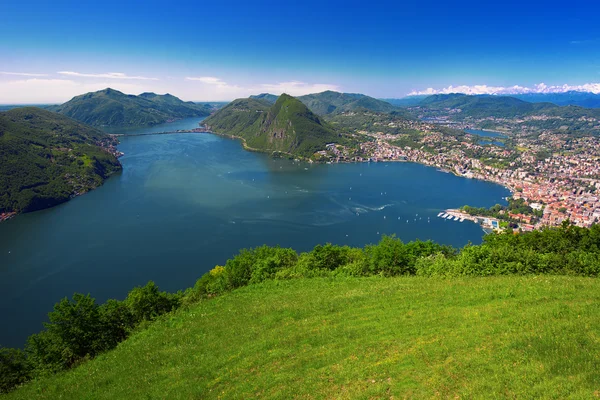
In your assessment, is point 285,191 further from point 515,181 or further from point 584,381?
point 584,381

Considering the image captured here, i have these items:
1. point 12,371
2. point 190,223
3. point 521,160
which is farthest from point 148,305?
point 521,160

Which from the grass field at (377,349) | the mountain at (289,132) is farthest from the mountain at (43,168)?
the grass field at (377,349)

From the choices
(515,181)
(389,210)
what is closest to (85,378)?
(389,210)

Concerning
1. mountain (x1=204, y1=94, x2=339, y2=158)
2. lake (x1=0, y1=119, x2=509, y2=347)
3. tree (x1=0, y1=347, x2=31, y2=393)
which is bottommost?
lake (x1=0, y1=119, x2=509, y2=347)

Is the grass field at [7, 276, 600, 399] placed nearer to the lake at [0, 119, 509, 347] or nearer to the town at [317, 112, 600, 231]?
the lake at [0, 119, 509, 347]

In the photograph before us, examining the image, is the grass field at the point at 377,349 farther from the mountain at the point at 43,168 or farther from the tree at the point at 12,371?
the mountain at the point at 43,168

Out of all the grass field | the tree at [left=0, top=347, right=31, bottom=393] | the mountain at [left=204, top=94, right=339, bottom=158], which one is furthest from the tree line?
the mountain at [left=204, top=94, right=339, bottom=158]
